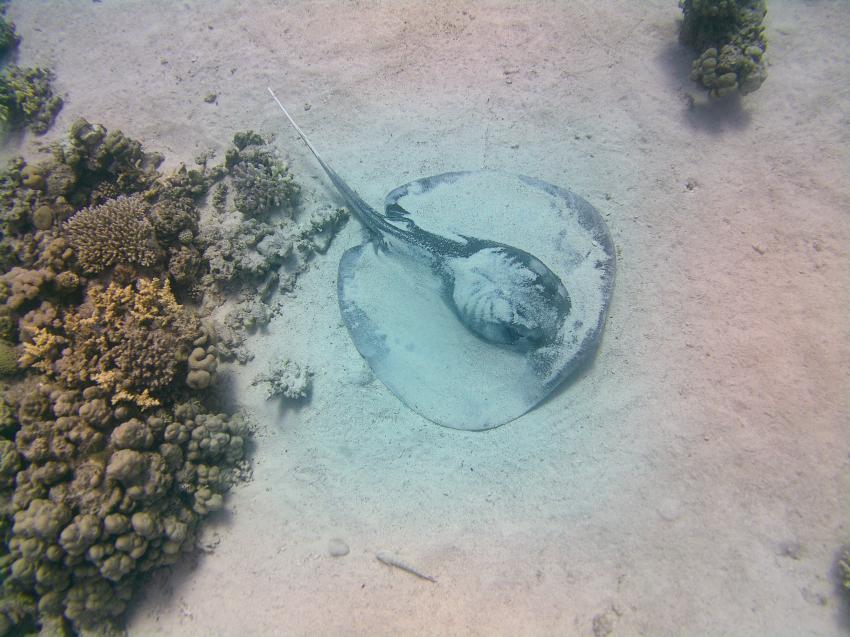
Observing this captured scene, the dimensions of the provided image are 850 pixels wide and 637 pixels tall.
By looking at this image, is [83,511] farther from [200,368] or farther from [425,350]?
[425,350]

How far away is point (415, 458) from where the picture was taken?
462 centimetres

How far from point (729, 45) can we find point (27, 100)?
1061cm

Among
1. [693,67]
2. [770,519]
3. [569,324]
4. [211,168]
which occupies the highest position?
[211,168]

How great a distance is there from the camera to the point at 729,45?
5.66 m

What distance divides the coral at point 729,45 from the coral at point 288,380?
6.50 m

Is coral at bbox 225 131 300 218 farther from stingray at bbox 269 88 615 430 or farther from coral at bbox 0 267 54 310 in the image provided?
coral at bbox 0 267 54 310

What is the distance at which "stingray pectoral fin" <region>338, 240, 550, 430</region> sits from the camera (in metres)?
4.47

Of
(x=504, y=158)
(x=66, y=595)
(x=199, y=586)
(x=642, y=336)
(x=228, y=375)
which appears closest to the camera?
(x=66, y=595)

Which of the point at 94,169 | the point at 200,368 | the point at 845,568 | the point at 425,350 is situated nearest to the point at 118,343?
the point at 200,368

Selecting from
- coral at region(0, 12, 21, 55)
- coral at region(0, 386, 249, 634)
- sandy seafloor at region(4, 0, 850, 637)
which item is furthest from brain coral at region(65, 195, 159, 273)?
coral at region(0, 12, 21, 55)

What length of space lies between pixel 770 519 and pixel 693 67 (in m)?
5.67

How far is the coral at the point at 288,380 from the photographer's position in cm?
489

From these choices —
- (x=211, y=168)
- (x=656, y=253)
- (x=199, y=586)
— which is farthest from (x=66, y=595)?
(x=656, y=253)

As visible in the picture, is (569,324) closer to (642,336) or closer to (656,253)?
(642,336)
